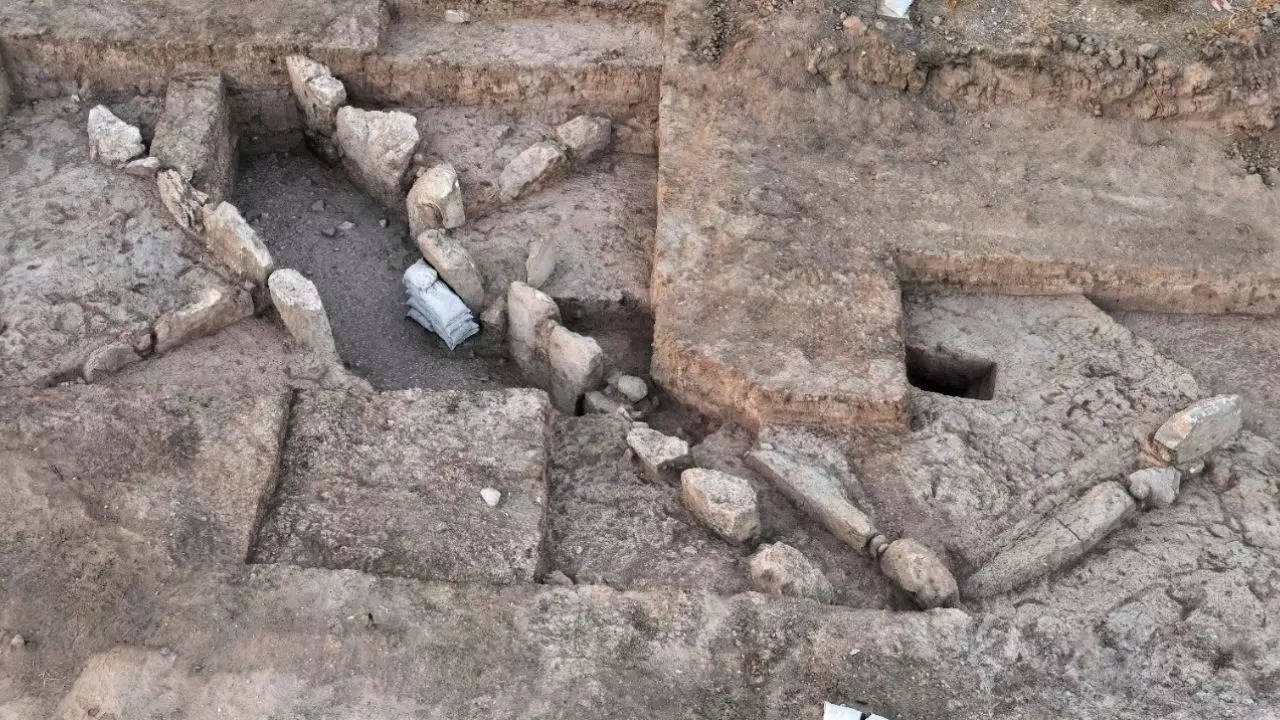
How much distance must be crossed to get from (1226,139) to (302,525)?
4736mm

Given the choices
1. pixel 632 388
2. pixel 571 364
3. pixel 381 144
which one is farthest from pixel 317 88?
Result: pixel 632 388

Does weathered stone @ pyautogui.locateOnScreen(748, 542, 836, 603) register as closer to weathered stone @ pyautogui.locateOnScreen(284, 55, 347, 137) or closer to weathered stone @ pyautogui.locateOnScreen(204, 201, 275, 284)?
weathered stone @ pyautogui.locateOnScreen(204, 201, 275, 284)

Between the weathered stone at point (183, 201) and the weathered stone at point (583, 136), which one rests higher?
the weathered stone at point (583, 136)

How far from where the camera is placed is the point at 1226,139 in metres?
5.29

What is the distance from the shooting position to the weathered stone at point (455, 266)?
4.99 meters

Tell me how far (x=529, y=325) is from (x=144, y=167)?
2039 millimetres

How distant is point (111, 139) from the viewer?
517 centimetres

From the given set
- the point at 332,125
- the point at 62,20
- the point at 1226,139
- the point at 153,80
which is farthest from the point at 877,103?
the point at 62,20

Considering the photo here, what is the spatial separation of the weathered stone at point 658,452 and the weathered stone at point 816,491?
0.29m

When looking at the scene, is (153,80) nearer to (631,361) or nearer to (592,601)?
(631,361)

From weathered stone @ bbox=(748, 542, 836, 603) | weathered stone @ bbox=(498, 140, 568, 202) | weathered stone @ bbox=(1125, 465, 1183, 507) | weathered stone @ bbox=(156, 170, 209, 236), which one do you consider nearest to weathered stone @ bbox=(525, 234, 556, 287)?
weathered stone @ bbox=(498, 140, 568, 202)

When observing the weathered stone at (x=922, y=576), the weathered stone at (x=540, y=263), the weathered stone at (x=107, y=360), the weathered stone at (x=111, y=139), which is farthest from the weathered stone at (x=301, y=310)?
the weathered stone at (x=922, y=576)

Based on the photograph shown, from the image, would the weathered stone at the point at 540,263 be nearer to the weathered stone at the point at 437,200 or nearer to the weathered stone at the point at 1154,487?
the weathered stone at the point at 437,200

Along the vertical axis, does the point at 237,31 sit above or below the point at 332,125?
above
